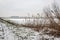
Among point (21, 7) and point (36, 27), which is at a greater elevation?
point (21, 7)

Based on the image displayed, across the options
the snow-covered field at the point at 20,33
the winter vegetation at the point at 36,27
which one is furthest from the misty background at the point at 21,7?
the snow-covered field at the point at 20,33

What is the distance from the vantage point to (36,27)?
252 centimetres

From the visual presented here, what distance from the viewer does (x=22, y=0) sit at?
250 cm

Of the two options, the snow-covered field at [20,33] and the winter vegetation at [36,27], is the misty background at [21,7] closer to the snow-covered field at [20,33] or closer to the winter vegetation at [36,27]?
the winter vegetation at [36,27]

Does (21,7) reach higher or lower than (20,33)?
higher

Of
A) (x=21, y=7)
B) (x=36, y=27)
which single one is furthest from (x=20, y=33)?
(x=21, y=7)

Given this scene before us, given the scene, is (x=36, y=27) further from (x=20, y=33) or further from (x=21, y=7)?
(x=21, y=7)

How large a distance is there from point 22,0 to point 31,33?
0.50 meters

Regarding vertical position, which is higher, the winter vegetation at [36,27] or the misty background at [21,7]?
the misty background at [21,7]

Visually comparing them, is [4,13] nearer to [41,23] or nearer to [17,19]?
[17,19]

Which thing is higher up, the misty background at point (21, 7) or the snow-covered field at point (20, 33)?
the misty background at point (21, 7)

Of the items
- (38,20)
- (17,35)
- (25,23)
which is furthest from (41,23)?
(17,35)

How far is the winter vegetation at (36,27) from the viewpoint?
97.7 inches

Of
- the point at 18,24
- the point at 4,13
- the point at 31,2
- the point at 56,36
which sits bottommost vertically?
the point at 56,36
